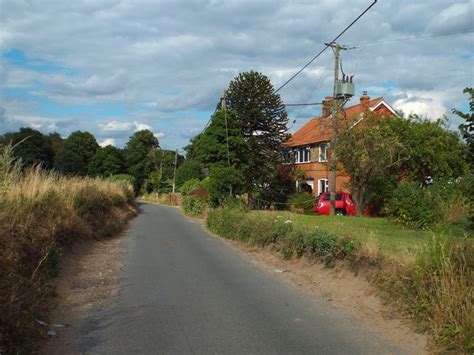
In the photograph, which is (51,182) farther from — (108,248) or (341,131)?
(341,131)

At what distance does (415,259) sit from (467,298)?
1225mm

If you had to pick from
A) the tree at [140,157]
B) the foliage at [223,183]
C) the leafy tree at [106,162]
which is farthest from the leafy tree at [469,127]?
the tree at [140,157]

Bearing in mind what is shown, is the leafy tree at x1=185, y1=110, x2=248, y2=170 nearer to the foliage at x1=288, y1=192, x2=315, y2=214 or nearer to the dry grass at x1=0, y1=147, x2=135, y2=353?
the foliage at x1=288, y1=192, x2=315, y2=214

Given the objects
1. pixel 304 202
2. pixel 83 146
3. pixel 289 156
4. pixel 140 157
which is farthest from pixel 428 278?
pixel 140 157

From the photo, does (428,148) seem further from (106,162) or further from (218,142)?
(106,162)

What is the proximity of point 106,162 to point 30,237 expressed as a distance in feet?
255

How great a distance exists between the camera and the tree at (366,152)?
27.3 meters

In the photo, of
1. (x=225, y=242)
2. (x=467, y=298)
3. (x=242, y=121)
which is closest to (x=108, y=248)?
(x=225, y=242)

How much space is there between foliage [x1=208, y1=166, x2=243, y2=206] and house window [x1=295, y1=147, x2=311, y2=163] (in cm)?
2067

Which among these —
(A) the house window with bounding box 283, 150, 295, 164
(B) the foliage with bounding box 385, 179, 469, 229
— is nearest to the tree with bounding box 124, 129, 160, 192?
(A) the house window with bounding box 283, 150, 295, 164

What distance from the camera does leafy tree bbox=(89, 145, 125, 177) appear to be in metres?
81.6

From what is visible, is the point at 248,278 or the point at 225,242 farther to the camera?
the point at 225,242

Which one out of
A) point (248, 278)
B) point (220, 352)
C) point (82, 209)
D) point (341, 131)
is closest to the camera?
point (220, 352)

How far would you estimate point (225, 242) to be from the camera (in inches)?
678
